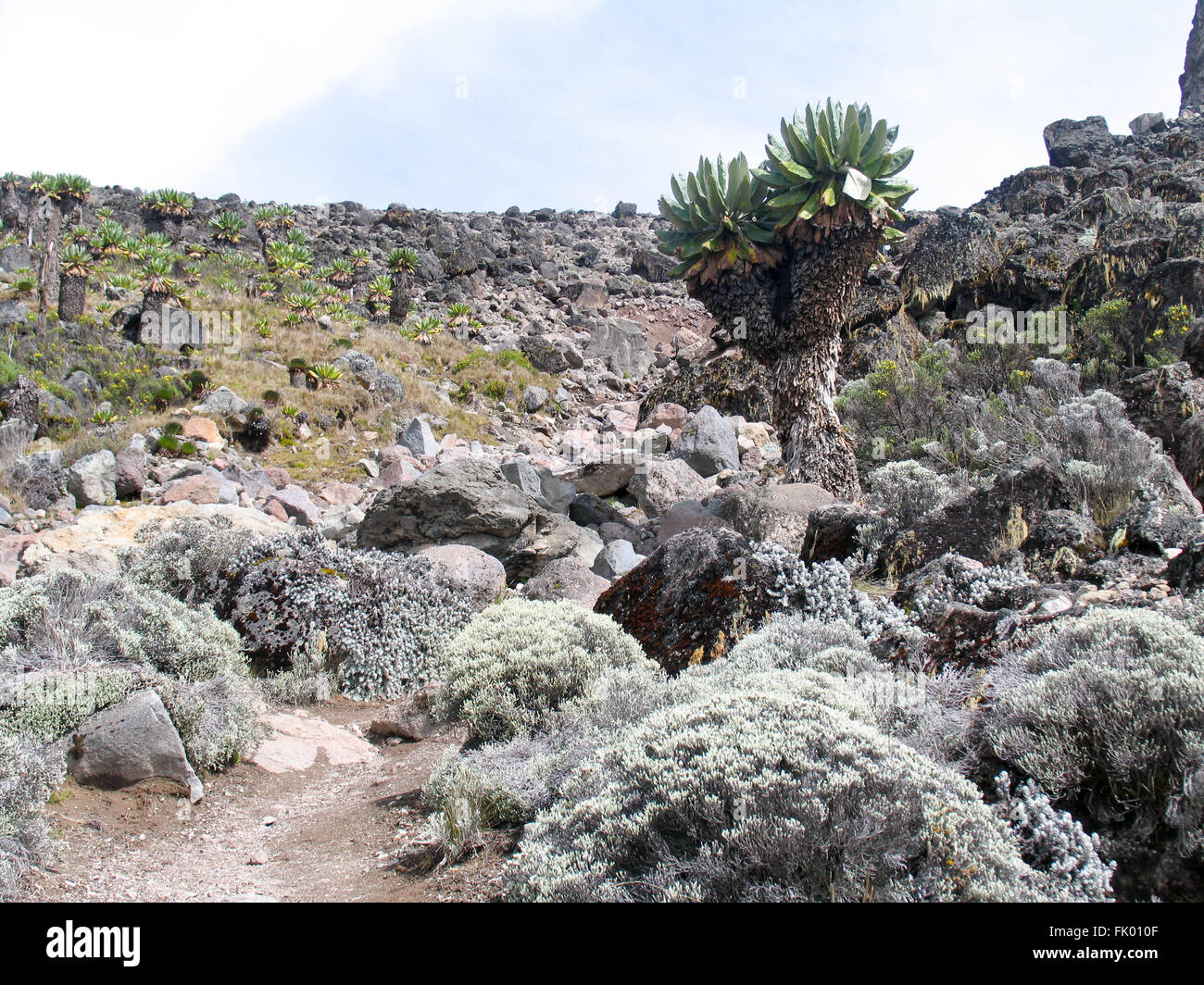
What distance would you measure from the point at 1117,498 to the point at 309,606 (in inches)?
286

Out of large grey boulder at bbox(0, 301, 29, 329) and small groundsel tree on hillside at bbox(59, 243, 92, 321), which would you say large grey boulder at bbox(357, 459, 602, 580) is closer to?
large grey boulder at bbox(0, 301, 29, 329)

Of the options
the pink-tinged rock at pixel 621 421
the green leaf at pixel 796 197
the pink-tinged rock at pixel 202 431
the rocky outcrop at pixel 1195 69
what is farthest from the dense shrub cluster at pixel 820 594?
the rocky outcrop at pixel 1195 69

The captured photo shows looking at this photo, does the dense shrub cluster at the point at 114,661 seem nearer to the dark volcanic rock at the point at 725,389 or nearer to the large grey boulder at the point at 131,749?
the large grey boulder at the point at 131,749

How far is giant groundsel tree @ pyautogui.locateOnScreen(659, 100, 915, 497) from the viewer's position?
9.84 meters

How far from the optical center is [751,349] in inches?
444

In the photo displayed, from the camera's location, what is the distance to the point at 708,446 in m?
14.1

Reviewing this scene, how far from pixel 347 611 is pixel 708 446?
824 centimetres

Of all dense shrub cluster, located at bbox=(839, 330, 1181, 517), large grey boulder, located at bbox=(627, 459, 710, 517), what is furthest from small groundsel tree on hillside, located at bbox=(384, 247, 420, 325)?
dense shrub cluster, located at bbox=(839, 330, 1181, 517)

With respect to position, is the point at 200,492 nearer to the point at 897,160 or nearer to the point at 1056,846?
the point at 897,160

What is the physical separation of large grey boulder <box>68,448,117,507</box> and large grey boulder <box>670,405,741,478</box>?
1034cm

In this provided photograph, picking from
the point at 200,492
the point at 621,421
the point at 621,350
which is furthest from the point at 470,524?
the point at 621,350

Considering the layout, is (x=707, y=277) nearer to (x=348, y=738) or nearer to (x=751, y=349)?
(x=751, y=349)

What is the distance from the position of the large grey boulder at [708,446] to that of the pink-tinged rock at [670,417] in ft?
10.4

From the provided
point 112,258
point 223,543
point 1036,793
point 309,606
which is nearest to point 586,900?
point 1036,793
